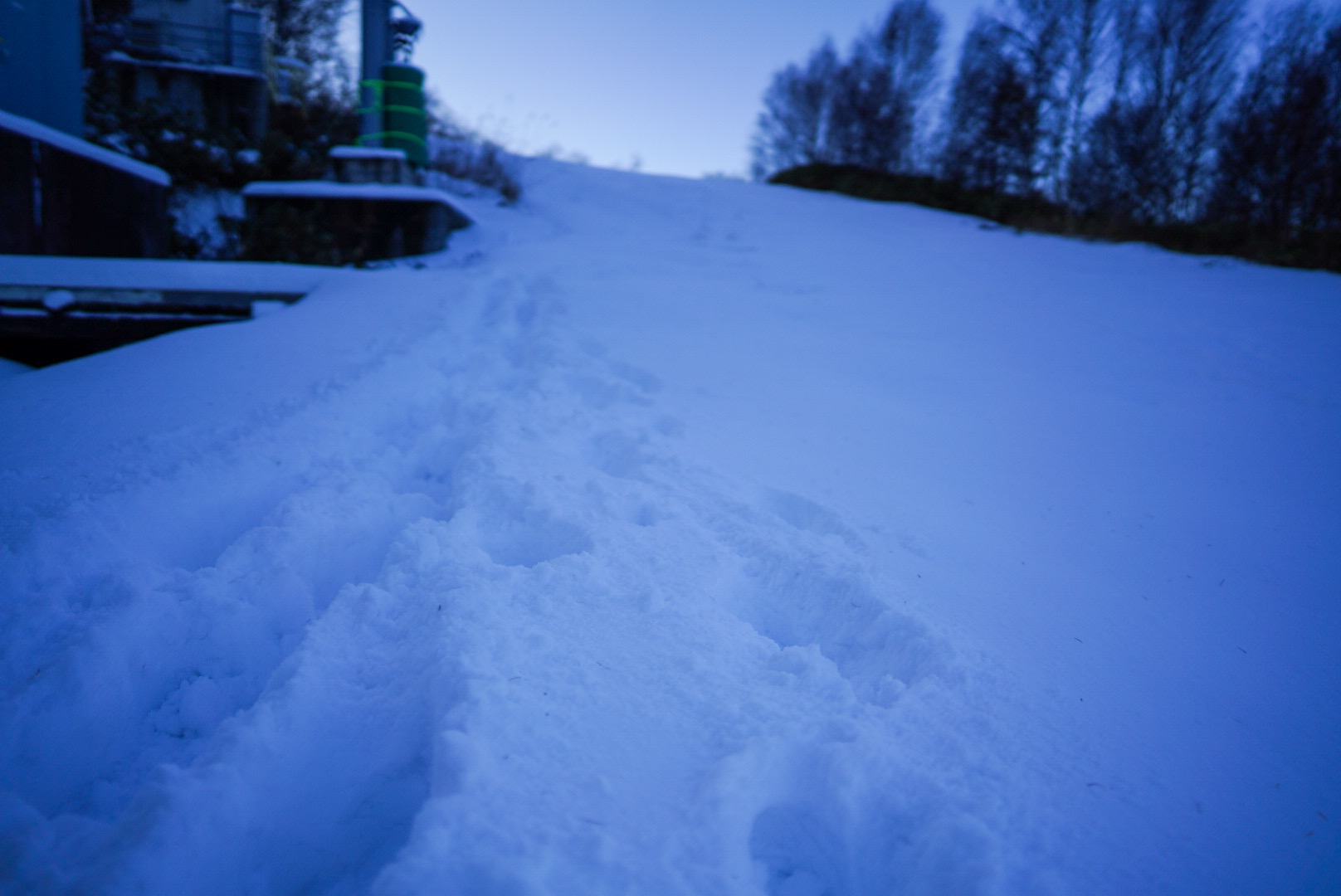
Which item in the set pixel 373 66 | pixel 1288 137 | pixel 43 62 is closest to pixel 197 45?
pixel 373 66

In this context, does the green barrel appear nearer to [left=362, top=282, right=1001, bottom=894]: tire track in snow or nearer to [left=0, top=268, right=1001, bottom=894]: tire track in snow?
[left=0, top=268, right=1001, bottom=894]: tire track in snow

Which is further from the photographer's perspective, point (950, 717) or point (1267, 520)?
point (1267, 520)

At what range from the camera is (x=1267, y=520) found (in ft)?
6.91

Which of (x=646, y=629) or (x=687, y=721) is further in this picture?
(x=646, y=629)

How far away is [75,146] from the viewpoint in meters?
4.44

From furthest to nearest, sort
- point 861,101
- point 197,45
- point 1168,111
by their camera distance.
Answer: point 861,101
point 1168,111
point 197,45

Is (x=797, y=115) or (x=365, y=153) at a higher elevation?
(x=797, y=115)

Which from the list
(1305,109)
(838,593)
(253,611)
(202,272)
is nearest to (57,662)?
(253,611)

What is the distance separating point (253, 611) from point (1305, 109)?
13205mm

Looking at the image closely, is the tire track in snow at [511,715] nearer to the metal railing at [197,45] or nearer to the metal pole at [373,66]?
the metal pole at [373,66]

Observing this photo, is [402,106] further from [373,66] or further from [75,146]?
[75,146]

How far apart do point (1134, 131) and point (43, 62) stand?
53.4ft

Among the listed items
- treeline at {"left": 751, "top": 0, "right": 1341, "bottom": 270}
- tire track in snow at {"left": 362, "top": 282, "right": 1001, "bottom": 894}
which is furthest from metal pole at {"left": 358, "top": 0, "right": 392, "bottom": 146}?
treeline at {"left": 751, "top": 0, "right": 1341, "bottom": 270}

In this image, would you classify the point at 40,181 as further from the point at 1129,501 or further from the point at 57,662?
the point at 1129,501
